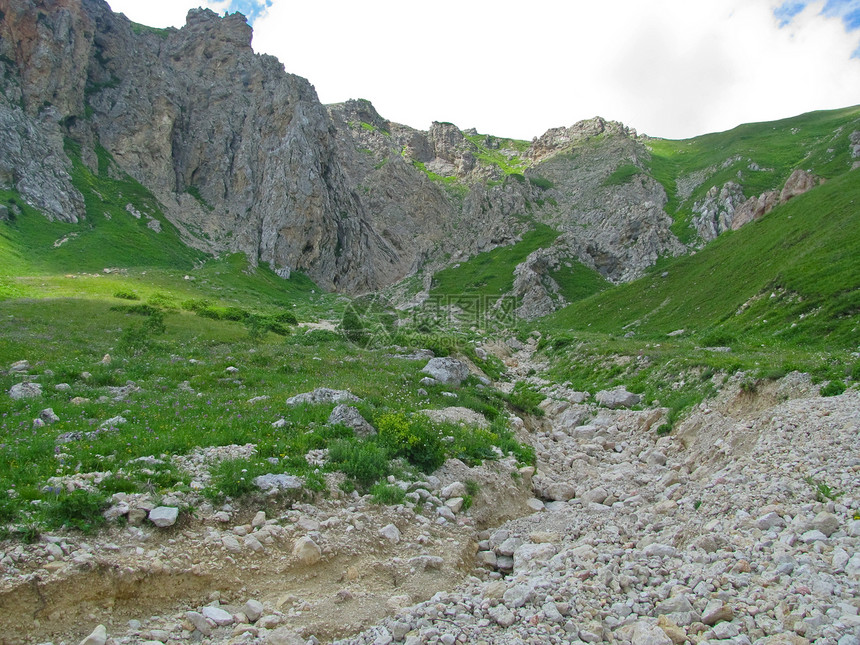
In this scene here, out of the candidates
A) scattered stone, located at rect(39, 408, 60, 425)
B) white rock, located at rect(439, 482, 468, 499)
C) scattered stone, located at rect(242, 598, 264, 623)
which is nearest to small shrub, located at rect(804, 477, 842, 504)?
white rock, located at rect(439, 482, 468, 499)

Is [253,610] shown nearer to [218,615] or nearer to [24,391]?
[218,615]

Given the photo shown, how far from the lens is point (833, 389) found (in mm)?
14508

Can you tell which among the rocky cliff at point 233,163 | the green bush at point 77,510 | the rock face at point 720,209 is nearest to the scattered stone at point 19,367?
the green bush at point 77,510

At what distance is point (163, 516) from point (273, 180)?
114 meters

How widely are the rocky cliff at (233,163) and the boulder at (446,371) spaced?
80.4 m

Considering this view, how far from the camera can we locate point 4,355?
68.6 ft

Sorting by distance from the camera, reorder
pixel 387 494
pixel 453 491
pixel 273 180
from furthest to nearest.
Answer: pixel 273 180, pixel 453 491, pixel 387 494

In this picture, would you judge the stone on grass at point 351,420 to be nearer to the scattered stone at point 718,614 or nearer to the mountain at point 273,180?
the scattered stone at point 718,614

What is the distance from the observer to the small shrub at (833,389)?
1434 centimetres

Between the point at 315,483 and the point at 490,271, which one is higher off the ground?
the point at 490,271

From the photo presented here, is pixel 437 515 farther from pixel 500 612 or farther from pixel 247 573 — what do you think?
pixel 247 573

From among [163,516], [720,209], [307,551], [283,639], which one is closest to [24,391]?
[163,516]

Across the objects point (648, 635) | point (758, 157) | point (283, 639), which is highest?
point (758, 157)

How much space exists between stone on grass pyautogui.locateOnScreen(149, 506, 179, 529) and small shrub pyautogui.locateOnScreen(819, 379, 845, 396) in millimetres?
17550
